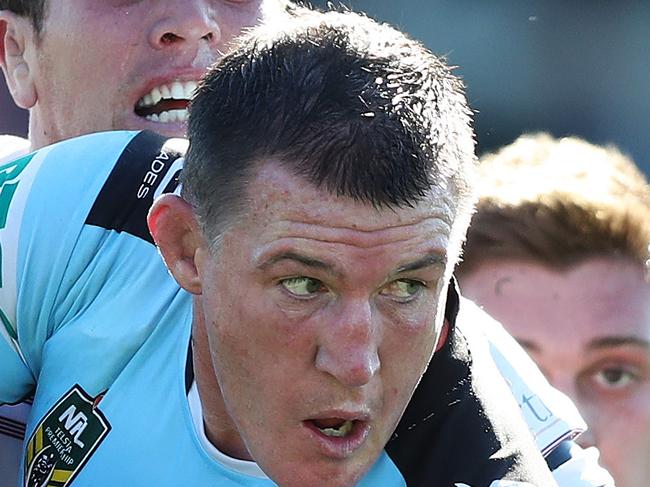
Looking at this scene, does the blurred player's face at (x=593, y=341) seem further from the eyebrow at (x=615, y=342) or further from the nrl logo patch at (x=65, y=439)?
the nrl logo patch at (x=65, y=439)

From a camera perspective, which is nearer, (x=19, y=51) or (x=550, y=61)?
(x=19, y=51)

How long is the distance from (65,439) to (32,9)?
1094mm

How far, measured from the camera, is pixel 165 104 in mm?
2615

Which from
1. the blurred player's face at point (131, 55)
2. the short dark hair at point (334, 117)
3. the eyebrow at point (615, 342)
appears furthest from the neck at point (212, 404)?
the eyebrow at point (615, 342)

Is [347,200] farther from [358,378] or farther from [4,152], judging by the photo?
[4,152]

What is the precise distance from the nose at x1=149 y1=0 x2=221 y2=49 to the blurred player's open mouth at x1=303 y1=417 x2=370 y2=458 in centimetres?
112

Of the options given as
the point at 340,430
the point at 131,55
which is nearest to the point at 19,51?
the point at 131,55

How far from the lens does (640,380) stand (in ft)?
8.80

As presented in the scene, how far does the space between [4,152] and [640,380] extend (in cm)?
144

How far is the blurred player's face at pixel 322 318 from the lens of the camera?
1.57 meters

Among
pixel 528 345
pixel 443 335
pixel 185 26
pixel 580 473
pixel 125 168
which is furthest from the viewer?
pixel 528 345

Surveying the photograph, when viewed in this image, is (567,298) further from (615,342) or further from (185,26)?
(185,26)

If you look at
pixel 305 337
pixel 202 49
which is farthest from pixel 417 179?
pixel 202 49

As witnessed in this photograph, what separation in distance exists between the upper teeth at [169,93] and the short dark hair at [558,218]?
626 millimetres
